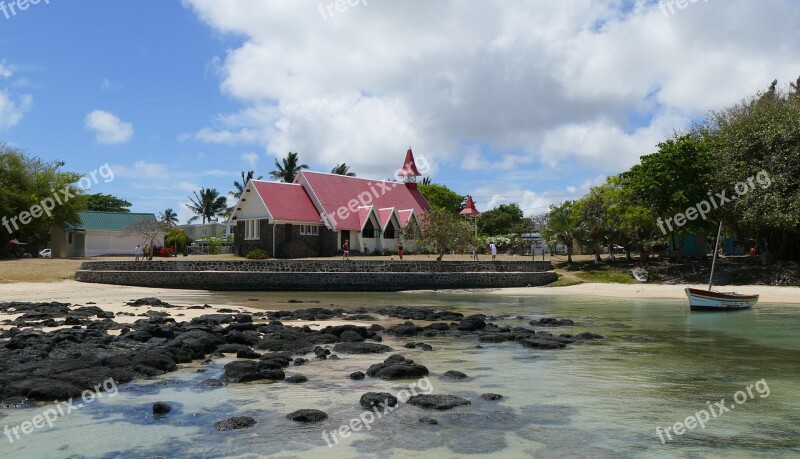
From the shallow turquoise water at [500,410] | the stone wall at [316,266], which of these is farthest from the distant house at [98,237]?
the shallow turquoise water at [500,410]

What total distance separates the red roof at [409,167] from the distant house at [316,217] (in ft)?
18.7

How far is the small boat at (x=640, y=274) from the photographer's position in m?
37.0

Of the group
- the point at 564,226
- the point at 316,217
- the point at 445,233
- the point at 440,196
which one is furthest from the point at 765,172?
the point at 440,196

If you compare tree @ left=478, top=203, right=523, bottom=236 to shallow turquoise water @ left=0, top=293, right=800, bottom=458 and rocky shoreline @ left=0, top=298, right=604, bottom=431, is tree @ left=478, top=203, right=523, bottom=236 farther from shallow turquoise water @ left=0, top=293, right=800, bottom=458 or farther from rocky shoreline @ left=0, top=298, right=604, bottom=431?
shallow turquoise water @ left=0, top=293, right=800, bottom=458

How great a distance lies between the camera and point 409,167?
194 ft

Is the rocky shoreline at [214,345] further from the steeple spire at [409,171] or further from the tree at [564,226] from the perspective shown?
the steeple spire at [409,171]

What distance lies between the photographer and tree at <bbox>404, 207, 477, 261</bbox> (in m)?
40.0

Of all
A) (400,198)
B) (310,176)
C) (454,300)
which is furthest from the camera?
(400,198)

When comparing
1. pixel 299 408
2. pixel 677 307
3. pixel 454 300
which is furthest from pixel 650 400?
pixel 454 300

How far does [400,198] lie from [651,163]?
2301 cm

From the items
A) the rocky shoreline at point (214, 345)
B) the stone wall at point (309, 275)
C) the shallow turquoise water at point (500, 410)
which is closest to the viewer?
the shallow turquoise water at point (500, 410)

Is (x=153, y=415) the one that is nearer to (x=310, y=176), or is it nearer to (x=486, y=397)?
(x=486, y=397)

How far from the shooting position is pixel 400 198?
54812 mm

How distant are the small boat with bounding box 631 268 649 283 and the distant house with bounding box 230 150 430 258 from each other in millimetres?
17400
